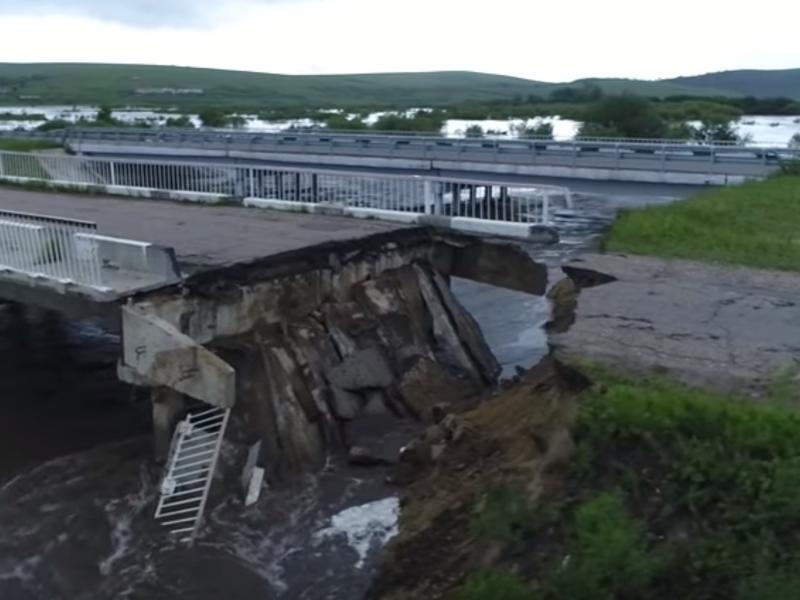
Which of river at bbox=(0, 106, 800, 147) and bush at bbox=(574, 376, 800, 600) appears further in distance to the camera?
river at bbox=(0, 106, 800, 147)

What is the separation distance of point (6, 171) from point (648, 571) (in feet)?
83.6

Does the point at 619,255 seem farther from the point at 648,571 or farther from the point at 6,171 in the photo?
the point at 6,171

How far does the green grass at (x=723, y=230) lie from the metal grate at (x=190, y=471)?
6.60 m

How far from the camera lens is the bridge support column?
1343 centimetres

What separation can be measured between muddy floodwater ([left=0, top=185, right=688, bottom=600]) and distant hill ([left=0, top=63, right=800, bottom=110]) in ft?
397

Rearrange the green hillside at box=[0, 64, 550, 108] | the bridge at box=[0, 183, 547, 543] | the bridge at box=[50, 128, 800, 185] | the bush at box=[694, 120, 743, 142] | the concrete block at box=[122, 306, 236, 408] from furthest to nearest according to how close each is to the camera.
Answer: the green hillside at box=[0, 64, 550, 108] < the bush at box=[694, 120, 743, 142] < the bridge at box=[50, 128, 800, 185] < the bridge at box=[0, 183, 547, 543] < the concrete block at box=[122, 306, 236, 408]

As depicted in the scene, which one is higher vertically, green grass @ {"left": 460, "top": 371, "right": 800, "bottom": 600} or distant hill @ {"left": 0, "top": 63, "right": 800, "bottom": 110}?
green grass @ {"left": 460, "top": 371, "right": 800, "bottom": 600}

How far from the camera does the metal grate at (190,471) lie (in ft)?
40.1

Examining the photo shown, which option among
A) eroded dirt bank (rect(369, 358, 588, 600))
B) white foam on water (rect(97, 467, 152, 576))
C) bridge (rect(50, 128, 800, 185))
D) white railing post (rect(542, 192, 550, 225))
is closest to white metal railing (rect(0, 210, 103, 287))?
white foam on water (rect(97, 467, 152, 576))

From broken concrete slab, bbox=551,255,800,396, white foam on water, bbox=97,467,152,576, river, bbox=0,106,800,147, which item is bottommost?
river, bbox=0,106,800,147

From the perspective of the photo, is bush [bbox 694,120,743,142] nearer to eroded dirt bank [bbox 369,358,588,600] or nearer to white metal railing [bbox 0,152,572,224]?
white metal railing [bbox 0,152,572,224]

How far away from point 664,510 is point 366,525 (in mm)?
4895

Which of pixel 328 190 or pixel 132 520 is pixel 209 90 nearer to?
pixel 328 190

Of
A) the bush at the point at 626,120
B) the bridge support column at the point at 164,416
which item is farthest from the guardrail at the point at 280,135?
the bridge support column at the point at 164,416
